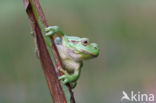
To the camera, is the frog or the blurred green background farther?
the blurred green background

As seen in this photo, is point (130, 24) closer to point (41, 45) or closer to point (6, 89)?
point (6, 89)

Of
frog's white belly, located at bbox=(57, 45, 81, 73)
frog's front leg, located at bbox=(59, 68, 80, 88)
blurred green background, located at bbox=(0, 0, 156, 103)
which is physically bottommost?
blurred green background, located at bbox=(0, 0, 156, 103)

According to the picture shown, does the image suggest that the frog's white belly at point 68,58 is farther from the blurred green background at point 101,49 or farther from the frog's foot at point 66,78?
the blurred green background at point 101,49

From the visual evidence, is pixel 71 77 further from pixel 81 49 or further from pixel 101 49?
pixel 101 49

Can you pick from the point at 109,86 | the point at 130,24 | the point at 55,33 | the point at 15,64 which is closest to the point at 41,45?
the point at 55,33

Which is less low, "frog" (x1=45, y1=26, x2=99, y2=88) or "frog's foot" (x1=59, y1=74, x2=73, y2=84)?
"frog" (x1=45, y1=26, x2=99, y2=88)

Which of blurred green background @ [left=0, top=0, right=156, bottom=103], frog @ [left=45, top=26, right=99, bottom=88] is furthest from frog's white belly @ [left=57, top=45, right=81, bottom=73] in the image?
blurred green background @ [left=0, top=0, right=156, bottom=103]

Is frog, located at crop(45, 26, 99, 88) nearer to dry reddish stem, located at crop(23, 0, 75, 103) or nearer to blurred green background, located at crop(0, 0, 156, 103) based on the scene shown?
dry reddish stem, located at crop(23, 0, 75, 103)
